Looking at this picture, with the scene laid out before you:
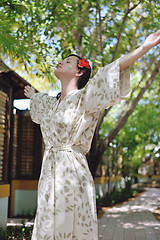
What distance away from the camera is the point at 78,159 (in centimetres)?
188

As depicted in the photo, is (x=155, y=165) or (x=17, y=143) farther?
(x=155, y=165)

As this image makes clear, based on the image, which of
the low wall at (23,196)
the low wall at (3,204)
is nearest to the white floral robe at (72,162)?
the low wall at (3,204)

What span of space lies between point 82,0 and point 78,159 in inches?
176

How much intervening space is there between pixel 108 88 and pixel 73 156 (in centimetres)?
47

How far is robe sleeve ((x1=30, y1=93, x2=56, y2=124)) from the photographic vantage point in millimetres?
2158

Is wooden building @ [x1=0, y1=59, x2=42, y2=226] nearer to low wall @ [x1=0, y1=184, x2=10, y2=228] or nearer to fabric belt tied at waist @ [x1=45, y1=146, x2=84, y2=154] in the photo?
low wall @ [x1=0, y1=184, x2=10, y2=228]

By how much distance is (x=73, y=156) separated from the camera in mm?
1864

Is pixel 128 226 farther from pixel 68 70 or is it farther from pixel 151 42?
pixel 151 42

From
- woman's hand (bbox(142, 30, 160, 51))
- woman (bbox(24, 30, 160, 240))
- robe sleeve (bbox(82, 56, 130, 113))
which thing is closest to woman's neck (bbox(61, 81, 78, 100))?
woman (bbox(24, 30, 160, 240))

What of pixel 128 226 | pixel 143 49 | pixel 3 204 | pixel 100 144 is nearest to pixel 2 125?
pixel 3 204

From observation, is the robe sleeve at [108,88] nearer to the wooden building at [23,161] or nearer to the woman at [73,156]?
the woman at [73,156]

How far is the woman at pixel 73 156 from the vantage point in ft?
5.63

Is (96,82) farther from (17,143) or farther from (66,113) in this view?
(17,143)

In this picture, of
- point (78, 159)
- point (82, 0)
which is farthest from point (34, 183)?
point (78, 159)
